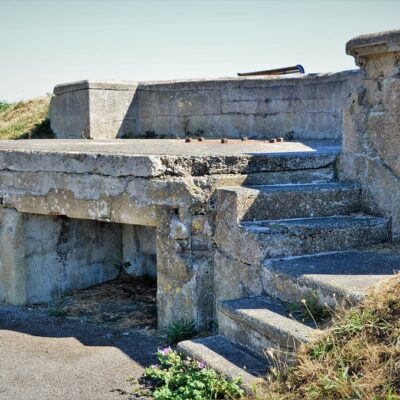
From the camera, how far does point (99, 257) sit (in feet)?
20.5

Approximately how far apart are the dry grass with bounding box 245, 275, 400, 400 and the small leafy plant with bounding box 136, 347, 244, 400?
A: 22 cm

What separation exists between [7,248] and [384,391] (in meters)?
3.95

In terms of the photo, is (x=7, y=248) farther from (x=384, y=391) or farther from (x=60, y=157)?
→ (x=384, y=391)

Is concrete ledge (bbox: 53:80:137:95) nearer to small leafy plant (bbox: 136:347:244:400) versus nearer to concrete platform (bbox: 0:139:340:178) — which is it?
concrete platform (bbox: 0:139:340:178)

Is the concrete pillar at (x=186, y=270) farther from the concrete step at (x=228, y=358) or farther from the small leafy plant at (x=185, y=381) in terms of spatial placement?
the small leafy plant at (x=185, y=381)

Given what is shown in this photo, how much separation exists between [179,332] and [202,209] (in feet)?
3.01

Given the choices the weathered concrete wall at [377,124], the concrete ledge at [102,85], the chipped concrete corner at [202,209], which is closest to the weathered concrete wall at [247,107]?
the concrete ledge at [102,85]

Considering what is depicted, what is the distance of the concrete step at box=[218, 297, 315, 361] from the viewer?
332cm

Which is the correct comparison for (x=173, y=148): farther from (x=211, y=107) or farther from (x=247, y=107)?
(x=211, y=107)

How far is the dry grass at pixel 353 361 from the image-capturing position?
282 centimetres

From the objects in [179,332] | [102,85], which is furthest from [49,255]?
[102,85]

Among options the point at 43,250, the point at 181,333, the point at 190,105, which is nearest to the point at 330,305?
the point at 181,333

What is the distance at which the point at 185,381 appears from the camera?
11.4 feet

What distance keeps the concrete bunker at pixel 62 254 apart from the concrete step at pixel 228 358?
2.45m
